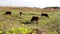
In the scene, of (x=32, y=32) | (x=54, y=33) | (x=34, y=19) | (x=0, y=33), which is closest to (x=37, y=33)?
(x=32, y=32)

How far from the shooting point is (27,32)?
1345cm

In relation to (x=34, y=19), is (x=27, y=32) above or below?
above

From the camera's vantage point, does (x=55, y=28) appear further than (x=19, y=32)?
Yes

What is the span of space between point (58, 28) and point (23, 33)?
10777 millimetres

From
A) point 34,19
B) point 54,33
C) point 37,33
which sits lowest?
point 34,19

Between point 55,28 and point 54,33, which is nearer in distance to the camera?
point 54,33

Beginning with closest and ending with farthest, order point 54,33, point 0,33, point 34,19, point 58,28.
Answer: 1. point 0,33
2. point 54,33
3. point 58,28
4. point 34,19

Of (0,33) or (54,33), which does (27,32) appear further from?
(54,33)

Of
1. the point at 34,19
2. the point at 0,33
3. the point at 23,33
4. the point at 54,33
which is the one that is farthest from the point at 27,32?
the point at 34,19

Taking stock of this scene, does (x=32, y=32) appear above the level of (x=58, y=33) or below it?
above

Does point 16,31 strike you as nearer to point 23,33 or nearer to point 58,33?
point 23,33

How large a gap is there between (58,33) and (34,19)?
9.53 metres

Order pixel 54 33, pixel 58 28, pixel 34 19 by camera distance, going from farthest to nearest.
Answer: pixel 34 19 → pixel 58 28 → pixel 54 33

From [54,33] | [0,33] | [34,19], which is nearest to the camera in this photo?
[0,33]
